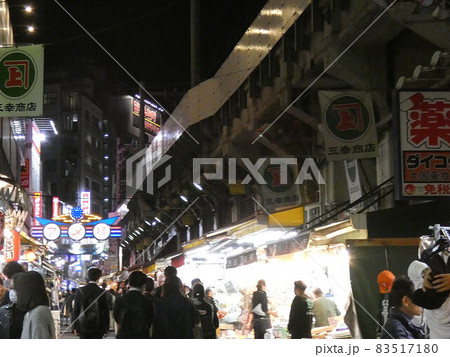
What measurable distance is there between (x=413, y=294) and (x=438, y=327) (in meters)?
0.44

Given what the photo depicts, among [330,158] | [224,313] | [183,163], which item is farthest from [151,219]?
[330,158]

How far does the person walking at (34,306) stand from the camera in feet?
20.2

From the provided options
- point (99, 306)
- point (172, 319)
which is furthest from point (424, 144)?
point (99, 306)

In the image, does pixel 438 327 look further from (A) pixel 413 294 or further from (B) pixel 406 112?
(B) pixel 406 112

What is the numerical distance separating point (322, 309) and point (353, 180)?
2.47m

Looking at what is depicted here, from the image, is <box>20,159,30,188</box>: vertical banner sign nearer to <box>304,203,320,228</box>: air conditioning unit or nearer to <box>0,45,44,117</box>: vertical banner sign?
<box>304,203,320,228</box>: air conditioning unit

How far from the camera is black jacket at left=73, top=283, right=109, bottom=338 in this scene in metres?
10.2

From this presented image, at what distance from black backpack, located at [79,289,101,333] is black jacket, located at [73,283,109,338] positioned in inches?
1.2

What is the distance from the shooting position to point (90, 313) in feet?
33.4

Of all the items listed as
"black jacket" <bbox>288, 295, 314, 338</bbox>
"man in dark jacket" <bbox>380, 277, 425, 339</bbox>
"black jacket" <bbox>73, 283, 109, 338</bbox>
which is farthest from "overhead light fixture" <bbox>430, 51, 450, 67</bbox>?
"black jacket" <bbox>73, 283, 109, 338</bbox>

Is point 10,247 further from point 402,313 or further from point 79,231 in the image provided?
point 79,231

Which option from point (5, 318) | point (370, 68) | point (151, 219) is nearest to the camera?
point (5, 318)

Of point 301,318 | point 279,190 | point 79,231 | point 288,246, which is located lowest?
point 301,318
